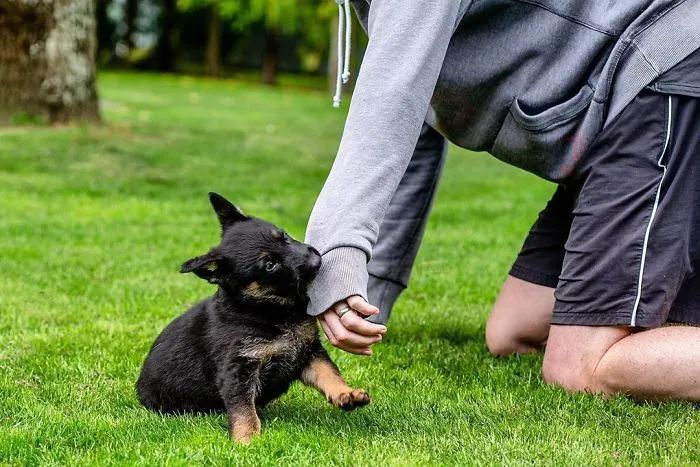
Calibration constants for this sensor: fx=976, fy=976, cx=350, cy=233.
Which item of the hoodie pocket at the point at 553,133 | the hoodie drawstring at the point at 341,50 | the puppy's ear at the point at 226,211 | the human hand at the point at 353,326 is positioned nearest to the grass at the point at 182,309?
the human hand at the point at 353,326

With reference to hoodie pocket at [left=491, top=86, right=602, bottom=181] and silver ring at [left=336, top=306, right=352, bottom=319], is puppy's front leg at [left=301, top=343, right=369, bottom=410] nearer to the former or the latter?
silver ring at [left=336, top=306, right=352, bottom=319]

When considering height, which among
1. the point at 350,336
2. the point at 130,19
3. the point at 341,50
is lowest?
the point at 130,19

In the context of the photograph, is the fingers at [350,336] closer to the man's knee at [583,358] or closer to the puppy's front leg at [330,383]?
the puppy's front leg at [330,383]

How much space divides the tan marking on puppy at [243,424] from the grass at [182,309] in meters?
0.06

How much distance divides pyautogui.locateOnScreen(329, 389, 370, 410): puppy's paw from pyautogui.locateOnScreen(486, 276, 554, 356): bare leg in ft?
4.75

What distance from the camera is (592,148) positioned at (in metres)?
3.91

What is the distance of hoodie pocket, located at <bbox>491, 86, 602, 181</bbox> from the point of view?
3873 mm

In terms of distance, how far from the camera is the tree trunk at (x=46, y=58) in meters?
11.3

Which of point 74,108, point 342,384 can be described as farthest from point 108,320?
point 74,108

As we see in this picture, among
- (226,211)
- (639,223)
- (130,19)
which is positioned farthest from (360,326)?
(130,19)

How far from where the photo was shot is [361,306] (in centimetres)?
302

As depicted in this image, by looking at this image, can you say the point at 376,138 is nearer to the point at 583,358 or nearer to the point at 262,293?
the point at 262,293

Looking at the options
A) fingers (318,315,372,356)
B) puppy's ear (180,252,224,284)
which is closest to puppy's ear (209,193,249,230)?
puppy's ear (180,252,224,284)

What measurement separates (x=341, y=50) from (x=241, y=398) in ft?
4.67
